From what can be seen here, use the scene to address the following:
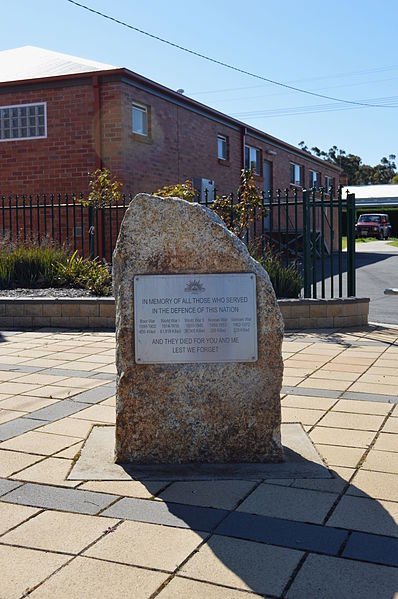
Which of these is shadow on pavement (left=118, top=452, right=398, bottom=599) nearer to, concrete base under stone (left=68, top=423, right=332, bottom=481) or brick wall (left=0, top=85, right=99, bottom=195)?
concrete base under stone (left=68, top=423, right=332, bottom=481)

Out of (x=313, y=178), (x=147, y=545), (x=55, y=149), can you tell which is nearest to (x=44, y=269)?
(x=55, y=149)

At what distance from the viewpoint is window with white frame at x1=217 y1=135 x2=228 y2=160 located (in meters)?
23.0

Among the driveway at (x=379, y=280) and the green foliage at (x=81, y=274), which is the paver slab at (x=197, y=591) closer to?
the driveway at (x=379, y=280)

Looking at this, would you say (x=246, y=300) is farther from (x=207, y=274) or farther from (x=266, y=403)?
(x=266, y=403)

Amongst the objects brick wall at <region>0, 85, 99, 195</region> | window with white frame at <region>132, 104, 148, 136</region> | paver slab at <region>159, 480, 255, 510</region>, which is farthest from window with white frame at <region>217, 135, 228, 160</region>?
paver slab at <region>159, 480, 255, 510</region>

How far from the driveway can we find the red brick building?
5.92 metres

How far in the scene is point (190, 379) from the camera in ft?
13.2

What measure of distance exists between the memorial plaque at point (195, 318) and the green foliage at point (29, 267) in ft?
25.8

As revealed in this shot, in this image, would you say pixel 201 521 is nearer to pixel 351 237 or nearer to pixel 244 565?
pixel 244 565

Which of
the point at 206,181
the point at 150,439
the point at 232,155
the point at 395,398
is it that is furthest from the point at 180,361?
the point at 232,155

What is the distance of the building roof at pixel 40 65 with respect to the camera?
1764 centimetres

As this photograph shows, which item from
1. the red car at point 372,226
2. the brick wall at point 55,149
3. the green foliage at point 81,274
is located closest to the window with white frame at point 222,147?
the brick wall at point 55,149

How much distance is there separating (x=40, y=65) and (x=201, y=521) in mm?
17701

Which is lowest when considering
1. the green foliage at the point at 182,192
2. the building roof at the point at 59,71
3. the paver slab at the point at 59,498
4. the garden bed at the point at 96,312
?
the paver slab at the point at 59,498
